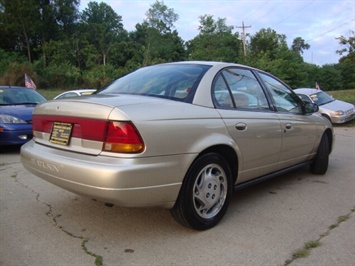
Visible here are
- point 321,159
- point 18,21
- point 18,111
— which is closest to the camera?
point 321,159

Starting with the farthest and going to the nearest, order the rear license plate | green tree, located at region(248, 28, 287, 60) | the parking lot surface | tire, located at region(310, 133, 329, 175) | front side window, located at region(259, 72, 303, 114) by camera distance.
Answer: green tree, located at region(248, 28, 287, 60) → tire, located at region(310, 133, 329, 175) → front side window, located at region(259, 72, 303, 114) → the rear license plate → the parking lot surface

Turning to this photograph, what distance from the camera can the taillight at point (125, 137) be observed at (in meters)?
2.63

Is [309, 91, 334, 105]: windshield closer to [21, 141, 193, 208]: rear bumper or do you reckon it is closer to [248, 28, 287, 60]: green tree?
[21, 141, 193, 208]: rear bumper

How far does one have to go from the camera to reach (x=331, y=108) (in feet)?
41.7

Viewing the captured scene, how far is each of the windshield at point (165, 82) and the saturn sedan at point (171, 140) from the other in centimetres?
1

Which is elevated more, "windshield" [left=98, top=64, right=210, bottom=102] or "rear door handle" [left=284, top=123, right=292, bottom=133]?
"windshield" [left=98, top=64, right=210, bottom=102]

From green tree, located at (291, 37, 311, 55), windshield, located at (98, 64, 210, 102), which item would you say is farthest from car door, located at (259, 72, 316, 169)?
green tree, located at (291, 37, 311, 55)

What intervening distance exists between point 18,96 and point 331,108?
34.2 ft

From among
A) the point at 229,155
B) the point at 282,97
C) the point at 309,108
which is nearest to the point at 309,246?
the point at 229,155

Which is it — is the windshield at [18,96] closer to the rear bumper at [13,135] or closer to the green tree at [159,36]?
the rear bumper at [13,135]

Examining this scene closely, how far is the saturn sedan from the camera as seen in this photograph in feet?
8.71

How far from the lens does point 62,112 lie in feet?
9.96

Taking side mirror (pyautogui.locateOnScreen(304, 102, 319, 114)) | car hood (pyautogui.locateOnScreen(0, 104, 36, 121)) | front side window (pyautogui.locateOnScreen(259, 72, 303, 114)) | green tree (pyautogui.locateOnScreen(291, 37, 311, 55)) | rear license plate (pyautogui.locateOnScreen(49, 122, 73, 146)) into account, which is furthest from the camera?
green tree (pyautogui.locateOnScreen(291, 37, 311, 55))

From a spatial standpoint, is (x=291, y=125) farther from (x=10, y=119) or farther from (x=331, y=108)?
(x=331, y=108)
